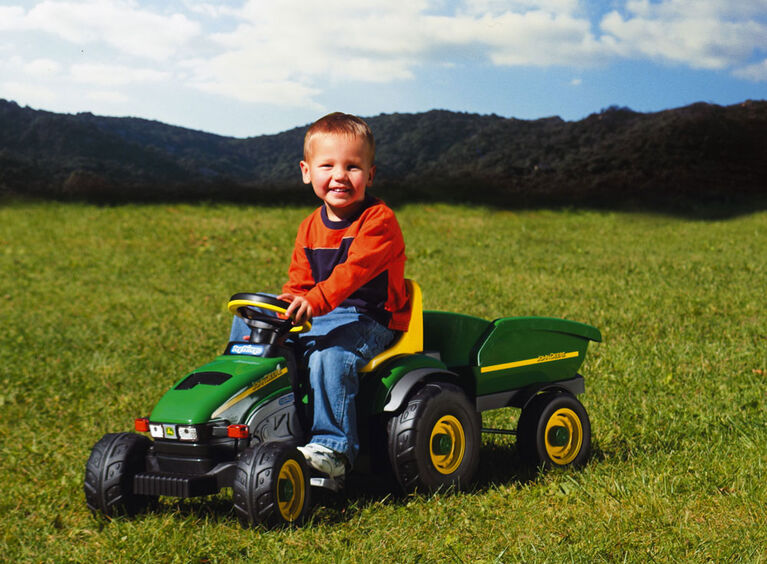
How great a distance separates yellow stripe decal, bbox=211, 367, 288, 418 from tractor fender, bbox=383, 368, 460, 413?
0.49 metres

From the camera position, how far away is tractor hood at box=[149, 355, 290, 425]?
3.24 metres

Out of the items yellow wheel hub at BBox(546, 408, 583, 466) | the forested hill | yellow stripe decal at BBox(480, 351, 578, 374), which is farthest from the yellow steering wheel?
the forested hill

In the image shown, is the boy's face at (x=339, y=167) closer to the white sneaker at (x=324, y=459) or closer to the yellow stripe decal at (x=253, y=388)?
the yellow stripe decal at (x=253, y=388)

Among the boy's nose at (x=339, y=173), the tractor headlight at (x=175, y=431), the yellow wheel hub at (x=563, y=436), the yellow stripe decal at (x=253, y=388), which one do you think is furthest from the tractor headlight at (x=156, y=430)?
the yellow wheel hub at (x=563, y=436)

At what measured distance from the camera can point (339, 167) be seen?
3543mm

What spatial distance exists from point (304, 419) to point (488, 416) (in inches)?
81.8

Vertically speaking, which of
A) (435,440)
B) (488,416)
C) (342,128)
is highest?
(342,128)

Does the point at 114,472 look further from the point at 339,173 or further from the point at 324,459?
the point at 339,173

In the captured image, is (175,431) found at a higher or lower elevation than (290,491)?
higher

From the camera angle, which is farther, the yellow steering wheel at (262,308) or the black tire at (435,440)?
→ the black tire at (435,440)

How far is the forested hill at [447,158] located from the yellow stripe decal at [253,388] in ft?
47.4

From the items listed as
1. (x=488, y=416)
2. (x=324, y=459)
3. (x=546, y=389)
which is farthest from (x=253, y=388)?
(x=488, y=416)

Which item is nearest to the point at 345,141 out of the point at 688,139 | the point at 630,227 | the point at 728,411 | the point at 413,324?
the point at 413,324

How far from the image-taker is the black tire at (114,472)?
3.34 m
